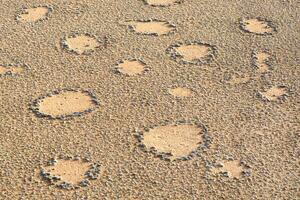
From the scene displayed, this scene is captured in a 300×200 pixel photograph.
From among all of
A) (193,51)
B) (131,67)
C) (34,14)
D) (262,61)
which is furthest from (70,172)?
(34,14)

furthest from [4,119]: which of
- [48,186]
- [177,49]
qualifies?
[177,49]

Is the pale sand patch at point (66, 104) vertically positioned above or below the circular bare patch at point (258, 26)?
below

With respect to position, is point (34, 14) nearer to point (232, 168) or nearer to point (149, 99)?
point (149, 99)

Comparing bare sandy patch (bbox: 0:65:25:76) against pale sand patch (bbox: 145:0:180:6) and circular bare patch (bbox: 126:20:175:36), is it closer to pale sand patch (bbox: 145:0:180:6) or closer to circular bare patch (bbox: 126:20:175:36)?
circular bare patch (bbox: 126:20:175:36)

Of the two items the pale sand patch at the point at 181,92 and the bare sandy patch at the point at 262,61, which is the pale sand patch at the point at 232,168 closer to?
the pale sand patch at the point at 181,92

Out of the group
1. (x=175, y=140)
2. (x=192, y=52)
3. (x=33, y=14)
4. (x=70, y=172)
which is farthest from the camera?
(x=33, y=14)

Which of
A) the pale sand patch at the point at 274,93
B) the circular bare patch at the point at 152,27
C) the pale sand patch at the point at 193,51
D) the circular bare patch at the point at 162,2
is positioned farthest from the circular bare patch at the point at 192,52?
the circular bare patch at the point at 162,2
